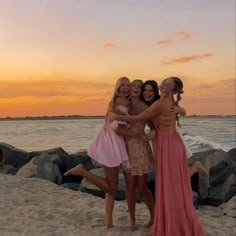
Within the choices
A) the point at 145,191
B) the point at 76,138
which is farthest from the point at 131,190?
the point at 76,138

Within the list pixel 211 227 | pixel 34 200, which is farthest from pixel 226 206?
pixel 34 200

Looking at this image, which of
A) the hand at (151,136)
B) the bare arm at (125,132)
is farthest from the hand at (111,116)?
the hand at (151,136)

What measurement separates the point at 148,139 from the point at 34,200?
401cm

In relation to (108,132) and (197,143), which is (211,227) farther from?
(197,143)

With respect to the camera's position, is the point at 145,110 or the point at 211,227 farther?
the point at 211,227

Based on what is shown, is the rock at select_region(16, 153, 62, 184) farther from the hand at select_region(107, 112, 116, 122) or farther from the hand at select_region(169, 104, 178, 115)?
the hand at select_region(169, 104, 178, 115)

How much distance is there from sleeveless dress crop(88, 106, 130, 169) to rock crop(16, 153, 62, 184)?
5.81 m

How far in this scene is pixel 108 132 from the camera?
660 cm

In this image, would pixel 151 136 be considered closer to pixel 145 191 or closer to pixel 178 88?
pixel 178 88

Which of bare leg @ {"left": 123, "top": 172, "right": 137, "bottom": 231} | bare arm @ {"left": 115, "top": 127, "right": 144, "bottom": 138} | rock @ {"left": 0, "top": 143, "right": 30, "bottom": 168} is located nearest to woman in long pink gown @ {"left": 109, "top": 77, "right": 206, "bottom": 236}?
bare arm @ {"left": 115, "top": 127, "right": 144, "bottom": 138}

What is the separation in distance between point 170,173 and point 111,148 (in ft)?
3.04

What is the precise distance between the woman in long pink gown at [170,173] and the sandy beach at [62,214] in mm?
693

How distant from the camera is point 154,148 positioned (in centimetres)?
637

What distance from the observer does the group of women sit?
20.2 ft
